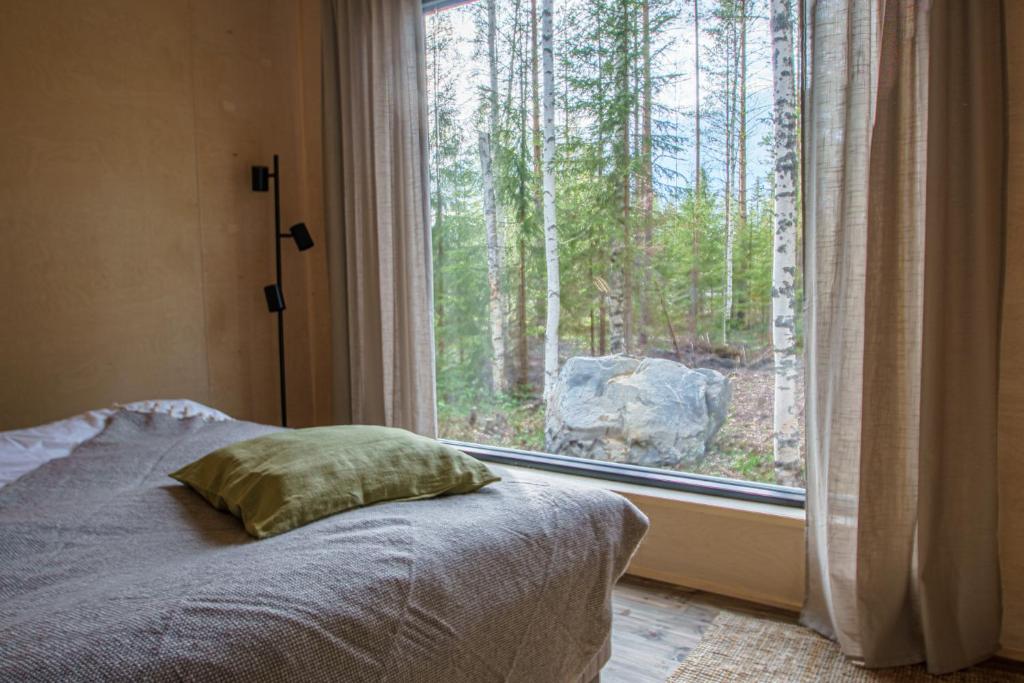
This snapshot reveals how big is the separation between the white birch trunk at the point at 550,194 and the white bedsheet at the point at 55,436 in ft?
4.14

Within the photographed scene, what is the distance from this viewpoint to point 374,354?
320cm

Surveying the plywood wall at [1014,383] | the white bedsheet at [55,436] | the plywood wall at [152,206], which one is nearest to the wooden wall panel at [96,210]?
the plywood wall at [152,206]

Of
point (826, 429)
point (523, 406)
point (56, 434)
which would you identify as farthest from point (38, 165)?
point (826, 429)

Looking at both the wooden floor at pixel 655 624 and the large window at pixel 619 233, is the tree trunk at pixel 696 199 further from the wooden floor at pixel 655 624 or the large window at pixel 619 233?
the wooden floor at pixel 655 624

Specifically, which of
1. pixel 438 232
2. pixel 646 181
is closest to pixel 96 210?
pixel 438 232

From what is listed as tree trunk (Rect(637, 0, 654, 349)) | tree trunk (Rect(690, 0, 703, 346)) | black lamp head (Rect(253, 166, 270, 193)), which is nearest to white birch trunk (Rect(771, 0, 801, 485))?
Answer: tree trunk (Rect(690, 0, 703, 346))

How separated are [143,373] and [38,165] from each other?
0.86 meters

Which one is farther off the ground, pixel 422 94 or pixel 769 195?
pixel 422 94

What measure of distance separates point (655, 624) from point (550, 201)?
1583 mm

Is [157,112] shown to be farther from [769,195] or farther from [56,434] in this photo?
[769,195]

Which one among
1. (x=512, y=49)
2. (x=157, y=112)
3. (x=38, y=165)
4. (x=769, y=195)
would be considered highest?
(x=512, y=49)

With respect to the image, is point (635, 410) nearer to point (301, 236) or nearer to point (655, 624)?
point (655, 624)

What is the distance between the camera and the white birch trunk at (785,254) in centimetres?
240

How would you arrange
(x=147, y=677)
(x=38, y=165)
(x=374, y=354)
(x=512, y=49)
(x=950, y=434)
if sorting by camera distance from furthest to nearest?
1. (x=374, y=354)
2. (x=512, y=49)
3. (x=38, y=165)
4. (x=950, y=434)
5. (x=147, y=677)
